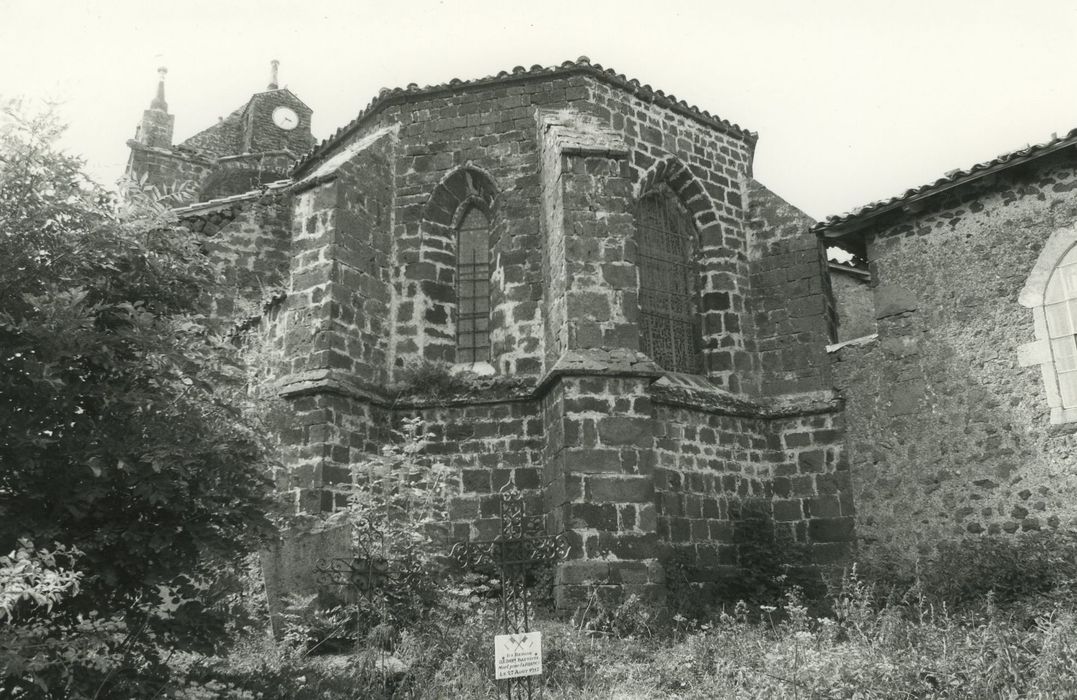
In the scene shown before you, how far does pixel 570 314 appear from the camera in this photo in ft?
33.3

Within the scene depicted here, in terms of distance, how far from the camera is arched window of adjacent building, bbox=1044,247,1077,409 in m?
9.98

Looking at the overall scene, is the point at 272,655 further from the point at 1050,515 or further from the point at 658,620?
the point at 1050,515

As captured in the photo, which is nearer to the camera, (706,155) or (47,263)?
(47,263)

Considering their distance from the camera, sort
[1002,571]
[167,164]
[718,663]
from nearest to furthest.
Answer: [718,663], [1002,571], [167,164]

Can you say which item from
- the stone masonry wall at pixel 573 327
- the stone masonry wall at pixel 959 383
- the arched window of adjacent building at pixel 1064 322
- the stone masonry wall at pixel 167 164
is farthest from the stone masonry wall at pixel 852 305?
the stone masonry wall at pixel 167 164

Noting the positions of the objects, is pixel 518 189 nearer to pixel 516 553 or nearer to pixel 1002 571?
pixel 516 553

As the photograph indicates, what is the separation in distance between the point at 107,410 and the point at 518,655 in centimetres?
307

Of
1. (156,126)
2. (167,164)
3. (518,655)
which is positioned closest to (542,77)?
(518,655)

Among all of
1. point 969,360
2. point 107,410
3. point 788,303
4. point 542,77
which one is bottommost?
point 107,410

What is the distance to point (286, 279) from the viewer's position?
41.2 ft

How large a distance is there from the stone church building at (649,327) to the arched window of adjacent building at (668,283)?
0.03 metres

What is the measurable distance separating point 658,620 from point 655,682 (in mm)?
2173

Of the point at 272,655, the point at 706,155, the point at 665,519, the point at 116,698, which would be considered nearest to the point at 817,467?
the point at 665,519

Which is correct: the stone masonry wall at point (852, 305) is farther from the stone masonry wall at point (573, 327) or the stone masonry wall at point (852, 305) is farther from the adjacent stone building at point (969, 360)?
the adjacent stone building at point (969, 360)
